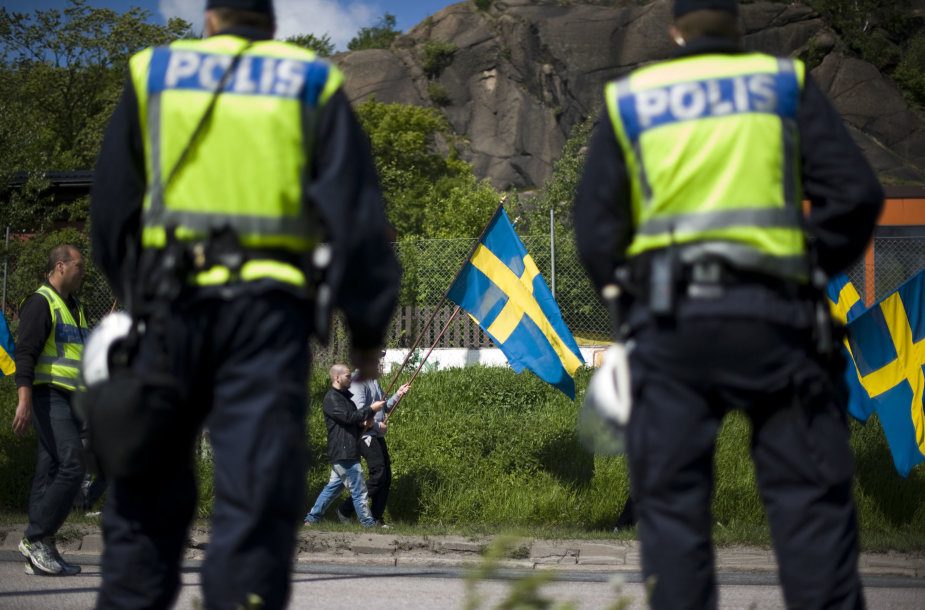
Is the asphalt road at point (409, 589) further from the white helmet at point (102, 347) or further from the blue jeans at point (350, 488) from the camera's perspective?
the white helmet at point (102, 347)

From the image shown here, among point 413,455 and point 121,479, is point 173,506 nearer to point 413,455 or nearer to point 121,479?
point 121,479

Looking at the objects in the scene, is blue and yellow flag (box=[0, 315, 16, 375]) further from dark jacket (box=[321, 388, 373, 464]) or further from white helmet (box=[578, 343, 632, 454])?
white helmet (box=[578, 343, 632, 454])

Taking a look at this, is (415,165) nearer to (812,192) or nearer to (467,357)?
(467,357)

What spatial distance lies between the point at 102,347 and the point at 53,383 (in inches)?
201

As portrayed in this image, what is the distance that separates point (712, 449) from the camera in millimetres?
3365

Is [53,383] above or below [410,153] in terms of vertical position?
below

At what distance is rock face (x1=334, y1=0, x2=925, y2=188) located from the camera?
70375 millimetres

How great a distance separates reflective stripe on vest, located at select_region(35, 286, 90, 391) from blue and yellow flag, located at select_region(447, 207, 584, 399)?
447cm

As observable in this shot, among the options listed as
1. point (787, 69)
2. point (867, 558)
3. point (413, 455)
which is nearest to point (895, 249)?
point (413, 455)

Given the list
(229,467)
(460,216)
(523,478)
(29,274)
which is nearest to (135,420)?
(229,467)

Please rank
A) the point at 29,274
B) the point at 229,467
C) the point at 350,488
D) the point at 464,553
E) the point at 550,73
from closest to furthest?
1. the point at 229,467
2. the point at 464,553
3. the point at 350,488
4. the point at 29,274
5. the point at 550,73

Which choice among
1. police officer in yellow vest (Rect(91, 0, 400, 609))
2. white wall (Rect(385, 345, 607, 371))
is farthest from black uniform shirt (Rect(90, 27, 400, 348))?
white wall (Rect(385, 345, 607, 371))

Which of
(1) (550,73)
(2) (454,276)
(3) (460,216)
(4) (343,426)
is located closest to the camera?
(4) (343,426)

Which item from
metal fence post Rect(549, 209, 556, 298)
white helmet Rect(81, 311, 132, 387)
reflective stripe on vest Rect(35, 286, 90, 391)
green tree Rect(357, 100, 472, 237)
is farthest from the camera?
green tree Rect(357, 100, 472, 237)
